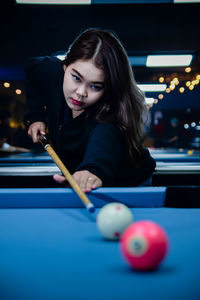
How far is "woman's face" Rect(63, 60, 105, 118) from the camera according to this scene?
1557 millimetres

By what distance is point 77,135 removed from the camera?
75.7 inches

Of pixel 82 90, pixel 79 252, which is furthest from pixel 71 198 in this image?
pixel 82 90

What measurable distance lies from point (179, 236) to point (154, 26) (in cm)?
495

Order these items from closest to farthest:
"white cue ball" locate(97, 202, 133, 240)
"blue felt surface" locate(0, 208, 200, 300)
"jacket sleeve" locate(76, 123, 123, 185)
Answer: "blue felt surface" locate(0, 208, 200, 300), "white cue ball" locate(97, 202, 133, 240), "jacket sleeve" locate(76, 123, 123, 185)

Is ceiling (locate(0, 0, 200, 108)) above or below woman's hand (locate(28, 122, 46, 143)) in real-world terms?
above

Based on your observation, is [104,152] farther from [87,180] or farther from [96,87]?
[96,87]

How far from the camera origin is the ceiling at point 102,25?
463 centimetres

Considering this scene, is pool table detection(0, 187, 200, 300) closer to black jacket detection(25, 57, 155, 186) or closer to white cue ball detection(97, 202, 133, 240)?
white cue ball detection(97, 202, 133, 240)

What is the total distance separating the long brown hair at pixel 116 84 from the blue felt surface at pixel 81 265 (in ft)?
2.83

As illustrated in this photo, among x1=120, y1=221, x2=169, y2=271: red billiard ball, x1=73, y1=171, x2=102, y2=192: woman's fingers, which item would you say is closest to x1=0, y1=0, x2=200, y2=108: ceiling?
x1=73, y1=171, x2=102, y2=192: woman's fingers

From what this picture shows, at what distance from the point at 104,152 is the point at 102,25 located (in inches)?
160

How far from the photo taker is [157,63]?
5164mm

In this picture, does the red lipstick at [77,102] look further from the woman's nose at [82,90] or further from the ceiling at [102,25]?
the ceiling at [102,25]

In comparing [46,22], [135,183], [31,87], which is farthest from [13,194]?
[46,22]
